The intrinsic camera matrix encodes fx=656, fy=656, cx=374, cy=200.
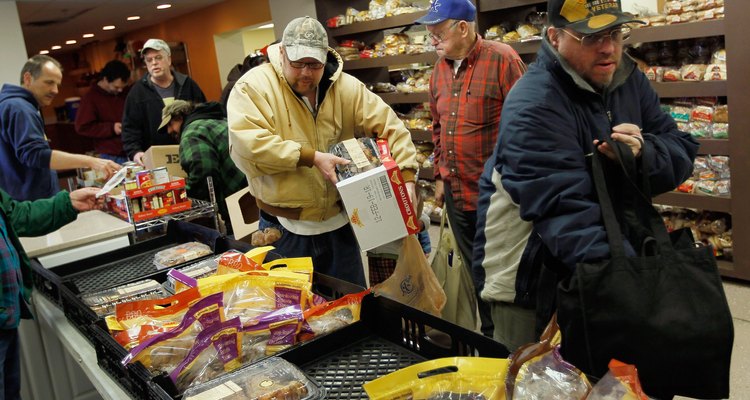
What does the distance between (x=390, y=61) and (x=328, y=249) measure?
Result: 10.5 ft

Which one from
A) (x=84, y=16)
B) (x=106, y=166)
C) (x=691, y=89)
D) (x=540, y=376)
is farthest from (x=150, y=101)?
(x=84, y=16)

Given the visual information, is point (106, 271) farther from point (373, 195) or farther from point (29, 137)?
point (29, 137)

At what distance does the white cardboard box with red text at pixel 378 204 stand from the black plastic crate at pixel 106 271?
0.47 metres

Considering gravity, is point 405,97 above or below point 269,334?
above

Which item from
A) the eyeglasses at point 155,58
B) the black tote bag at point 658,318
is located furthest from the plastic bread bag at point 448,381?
the eyeglasses at point 155,58

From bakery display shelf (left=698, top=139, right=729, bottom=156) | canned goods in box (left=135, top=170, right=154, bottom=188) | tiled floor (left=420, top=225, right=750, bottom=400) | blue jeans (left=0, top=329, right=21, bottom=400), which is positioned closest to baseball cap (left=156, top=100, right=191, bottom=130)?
canned goods in box (left=135, top=170, right=154, bottom=188)

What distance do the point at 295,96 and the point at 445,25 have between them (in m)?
0.94

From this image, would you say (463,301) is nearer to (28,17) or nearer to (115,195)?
(115,195)

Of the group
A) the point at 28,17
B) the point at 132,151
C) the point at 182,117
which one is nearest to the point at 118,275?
the point at 182,117

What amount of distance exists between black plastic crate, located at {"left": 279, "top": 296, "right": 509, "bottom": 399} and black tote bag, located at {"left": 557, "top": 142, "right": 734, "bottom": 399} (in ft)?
0.86

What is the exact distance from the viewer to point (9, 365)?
2.26 m

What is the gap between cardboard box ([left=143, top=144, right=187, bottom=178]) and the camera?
3.57 m

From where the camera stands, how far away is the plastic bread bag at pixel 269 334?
5.09 feet

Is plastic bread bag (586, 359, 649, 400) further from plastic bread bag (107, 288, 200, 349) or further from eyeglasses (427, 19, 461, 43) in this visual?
eyeglasses (427, 19, 461, 43)
